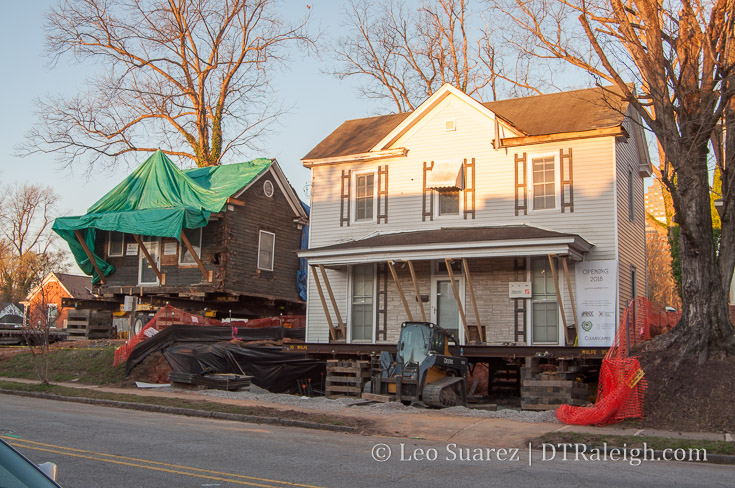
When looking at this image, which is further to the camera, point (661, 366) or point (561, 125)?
point (561, 125)

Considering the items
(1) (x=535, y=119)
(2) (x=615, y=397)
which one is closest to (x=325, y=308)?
(1) (x=535, y=119)

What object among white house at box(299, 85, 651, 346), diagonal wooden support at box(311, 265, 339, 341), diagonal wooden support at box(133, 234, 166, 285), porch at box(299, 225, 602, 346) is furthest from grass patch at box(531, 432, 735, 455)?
diagonal wooden support at box(133, 234, 166, 285)

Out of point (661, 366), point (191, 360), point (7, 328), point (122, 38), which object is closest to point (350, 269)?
point (191, 360)

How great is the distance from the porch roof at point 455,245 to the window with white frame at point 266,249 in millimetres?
9671

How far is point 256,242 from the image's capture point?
30312mm

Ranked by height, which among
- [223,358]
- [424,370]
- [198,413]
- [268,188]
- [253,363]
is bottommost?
[198,413]

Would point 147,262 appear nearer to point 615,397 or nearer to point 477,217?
point 477,217

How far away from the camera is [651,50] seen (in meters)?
15.6

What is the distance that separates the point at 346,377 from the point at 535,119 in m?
9.67

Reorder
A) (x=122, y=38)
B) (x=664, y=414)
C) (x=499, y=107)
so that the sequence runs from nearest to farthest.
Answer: (x=664, y=414)
(x=499, y=107)
(x=122, y=38)

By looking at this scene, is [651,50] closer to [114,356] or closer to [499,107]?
[499,107]

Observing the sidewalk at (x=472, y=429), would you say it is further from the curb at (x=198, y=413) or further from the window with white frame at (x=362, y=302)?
the window with white frame at (x=362, y=302)

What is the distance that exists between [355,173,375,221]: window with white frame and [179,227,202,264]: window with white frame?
29.9 feet

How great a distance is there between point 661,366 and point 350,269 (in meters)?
10.1
